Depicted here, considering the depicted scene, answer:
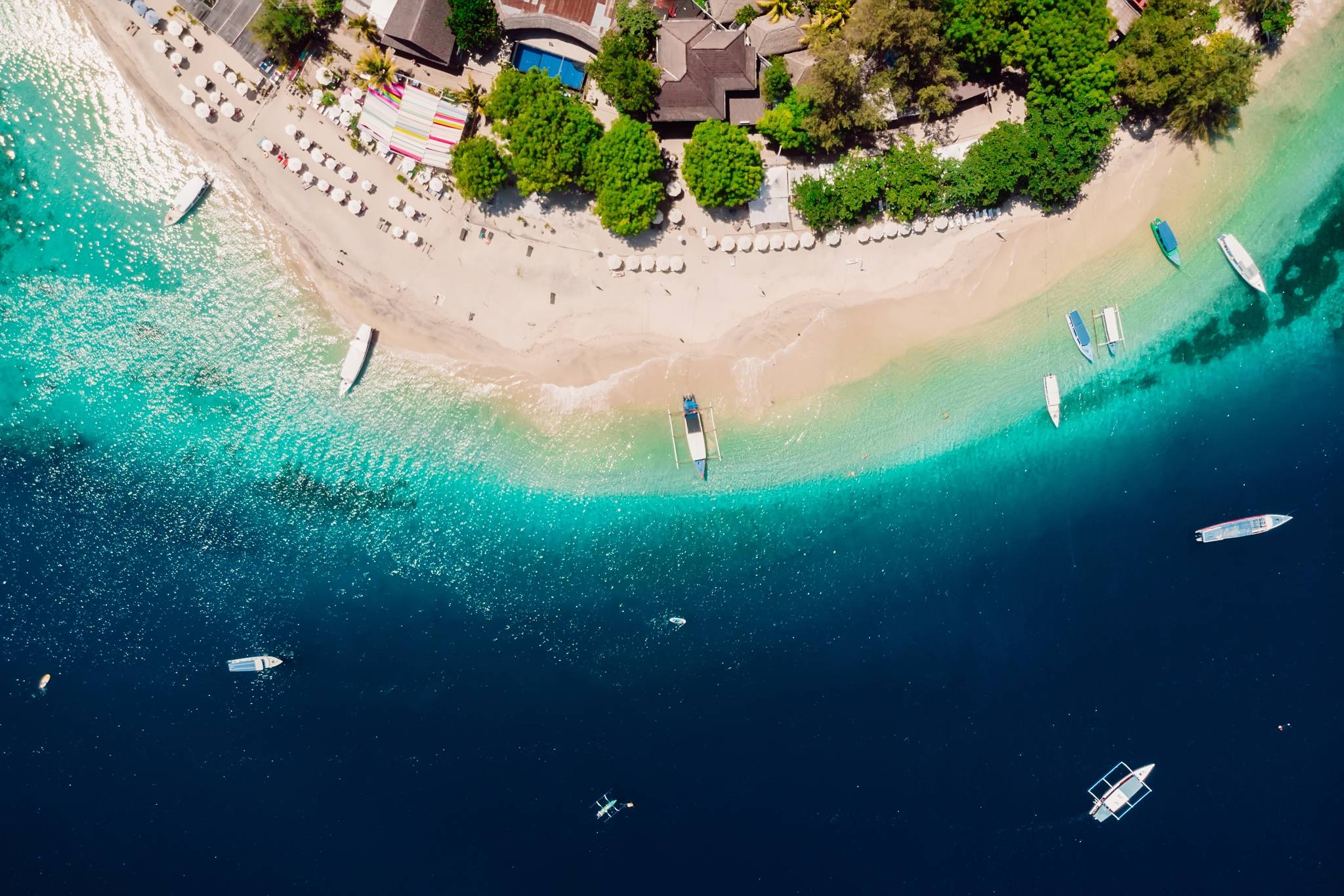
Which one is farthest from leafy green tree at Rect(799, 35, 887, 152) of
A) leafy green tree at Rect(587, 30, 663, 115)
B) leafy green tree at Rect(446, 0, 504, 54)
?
leafy green tree at Rect(446, 0, 504, 54)

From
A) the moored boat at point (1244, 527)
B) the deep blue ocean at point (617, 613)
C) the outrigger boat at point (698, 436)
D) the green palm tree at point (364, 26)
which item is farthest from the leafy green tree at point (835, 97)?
the moored boat at point (1244, 527)

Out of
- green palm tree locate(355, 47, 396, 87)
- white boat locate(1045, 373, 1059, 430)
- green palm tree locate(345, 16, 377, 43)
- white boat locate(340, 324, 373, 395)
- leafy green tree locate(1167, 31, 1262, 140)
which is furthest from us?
white boat locate(1045, 373, 1059, 430)

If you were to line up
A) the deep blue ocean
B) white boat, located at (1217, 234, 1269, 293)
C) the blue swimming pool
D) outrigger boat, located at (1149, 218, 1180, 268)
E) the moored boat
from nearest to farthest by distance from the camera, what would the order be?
the blue swimming pool
the deep blue ocean
outrigger boat, located at (1149, 218, 1180, 268)
white boat, located at (1217, 234, 1269, 293)
the moored boat

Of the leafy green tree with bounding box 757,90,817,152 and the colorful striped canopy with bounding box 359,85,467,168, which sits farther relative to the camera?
the colorful striped canopy with bounding box 359,85,467,168

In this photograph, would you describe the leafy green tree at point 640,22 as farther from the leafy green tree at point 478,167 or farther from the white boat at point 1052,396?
the white boat at point 1052,396

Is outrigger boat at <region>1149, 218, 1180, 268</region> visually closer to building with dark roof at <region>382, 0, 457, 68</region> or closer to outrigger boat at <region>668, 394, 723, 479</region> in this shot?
outrigger boat at <region>668, 394, 723, 479</region>

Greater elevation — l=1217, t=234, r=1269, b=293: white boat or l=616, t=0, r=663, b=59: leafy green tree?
l=616, t=0, r=663, b=59: leafy green tree

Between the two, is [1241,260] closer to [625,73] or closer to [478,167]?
[625,73]

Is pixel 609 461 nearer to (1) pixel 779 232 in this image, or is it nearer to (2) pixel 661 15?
(1) pixel 779 232
